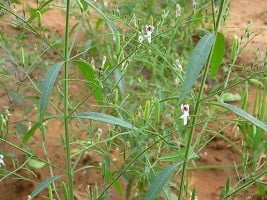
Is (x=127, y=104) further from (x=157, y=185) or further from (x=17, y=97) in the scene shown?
(x=157, y=185)

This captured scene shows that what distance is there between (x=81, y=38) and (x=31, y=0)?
52cm

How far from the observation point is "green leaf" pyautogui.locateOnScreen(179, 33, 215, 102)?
1.24 m

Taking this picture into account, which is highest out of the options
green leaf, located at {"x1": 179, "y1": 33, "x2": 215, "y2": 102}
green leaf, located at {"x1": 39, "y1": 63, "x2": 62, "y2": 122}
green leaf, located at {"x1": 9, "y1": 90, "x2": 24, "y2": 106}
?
green leaf, located at {"x1": 179, "y1": 33, "x2": 215, "y2": 102}

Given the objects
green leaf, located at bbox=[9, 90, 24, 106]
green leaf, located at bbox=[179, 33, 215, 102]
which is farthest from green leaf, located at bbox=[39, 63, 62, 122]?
green leaf, located at bbox=[9, 90, 24, 106]

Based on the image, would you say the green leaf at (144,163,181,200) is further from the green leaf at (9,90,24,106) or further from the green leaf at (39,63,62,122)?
the green leaf at (9,90,24,106)

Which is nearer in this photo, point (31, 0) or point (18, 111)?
point (18, 111)

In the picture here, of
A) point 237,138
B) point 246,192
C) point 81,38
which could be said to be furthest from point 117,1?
point 246,192

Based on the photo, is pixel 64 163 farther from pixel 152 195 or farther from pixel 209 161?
pixel 152 195

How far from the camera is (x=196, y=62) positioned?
1.27 m

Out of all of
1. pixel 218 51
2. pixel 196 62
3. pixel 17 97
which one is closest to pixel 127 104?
pixel 17 97

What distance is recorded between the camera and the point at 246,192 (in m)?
2.38

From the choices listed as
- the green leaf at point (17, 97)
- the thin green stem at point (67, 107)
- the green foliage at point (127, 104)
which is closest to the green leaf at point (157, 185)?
the green foliage at point (127, 104)

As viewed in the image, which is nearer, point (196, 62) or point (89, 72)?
point (196, 62)

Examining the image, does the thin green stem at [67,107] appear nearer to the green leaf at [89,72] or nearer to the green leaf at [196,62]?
the green leaf at [89,72]
